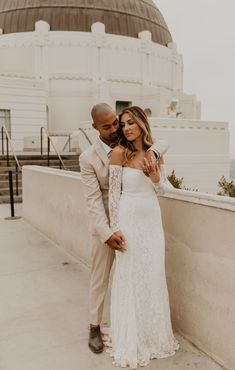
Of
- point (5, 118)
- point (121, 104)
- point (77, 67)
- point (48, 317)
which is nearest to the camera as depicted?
point (48, 317)

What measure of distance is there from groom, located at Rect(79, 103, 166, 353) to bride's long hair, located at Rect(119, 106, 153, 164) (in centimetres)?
9

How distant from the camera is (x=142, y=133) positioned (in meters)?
2.70

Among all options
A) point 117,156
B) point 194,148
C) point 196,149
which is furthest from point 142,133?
point 196,149

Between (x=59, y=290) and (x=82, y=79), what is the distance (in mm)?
23911

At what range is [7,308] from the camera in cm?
375

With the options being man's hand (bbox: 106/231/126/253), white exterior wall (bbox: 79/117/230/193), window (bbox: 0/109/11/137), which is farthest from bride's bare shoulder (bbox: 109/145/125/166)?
window (bbox: 0/109/11/137)

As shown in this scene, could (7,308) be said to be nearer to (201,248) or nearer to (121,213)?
(121,213)

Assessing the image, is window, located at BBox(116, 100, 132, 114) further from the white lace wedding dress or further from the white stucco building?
the white lace wedding dress

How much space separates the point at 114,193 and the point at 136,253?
0.48 metres

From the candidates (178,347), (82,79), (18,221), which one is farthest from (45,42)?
(178,347)

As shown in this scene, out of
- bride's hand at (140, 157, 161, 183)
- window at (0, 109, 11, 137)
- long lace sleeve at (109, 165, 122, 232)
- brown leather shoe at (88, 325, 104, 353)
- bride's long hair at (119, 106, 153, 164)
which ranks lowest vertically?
brown leather shoe at (88, 325, 104, 353)

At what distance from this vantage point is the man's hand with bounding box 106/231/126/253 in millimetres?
2740

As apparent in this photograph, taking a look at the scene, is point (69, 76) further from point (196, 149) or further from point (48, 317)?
point (48, 317)

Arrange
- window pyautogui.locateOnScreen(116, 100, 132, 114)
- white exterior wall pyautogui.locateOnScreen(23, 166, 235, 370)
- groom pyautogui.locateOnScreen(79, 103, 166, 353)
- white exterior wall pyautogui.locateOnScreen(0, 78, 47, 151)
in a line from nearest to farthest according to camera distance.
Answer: white exterior wall pyautogui.locateOnScreen(23, 166, 235, 370) < groom pyautogui.locateOnScreen(79, 103, 166, 353) < white exterior wall pyautogui.locateOnScreen(0, 78, 47, 151) < window pyautogui.locateOnScreen(116, 100, 132, 114)
